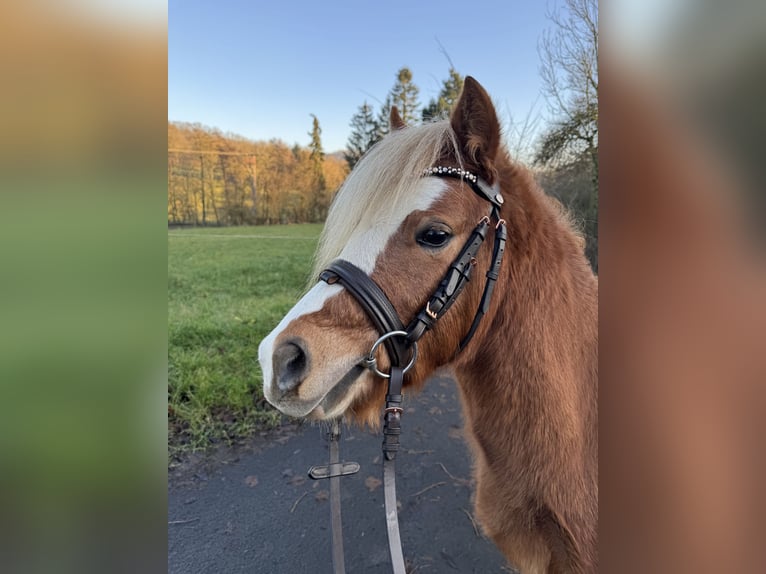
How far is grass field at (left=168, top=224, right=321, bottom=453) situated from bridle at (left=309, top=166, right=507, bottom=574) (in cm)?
93

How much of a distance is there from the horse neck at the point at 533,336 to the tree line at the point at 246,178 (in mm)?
4609

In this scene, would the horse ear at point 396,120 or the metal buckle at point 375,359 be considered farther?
the horse ear at point 396,120

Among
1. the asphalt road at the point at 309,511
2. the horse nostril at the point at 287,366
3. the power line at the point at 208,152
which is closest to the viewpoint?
the horse nostril at the point at 287,366

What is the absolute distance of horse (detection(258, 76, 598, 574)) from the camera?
1296mm

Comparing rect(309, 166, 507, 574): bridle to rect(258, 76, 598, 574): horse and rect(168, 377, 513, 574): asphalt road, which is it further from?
rect(168, 377, 513, 574): asphalt road

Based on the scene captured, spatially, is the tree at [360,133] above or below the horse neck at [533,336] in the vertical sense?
above

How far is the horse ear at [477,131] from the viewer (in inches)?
55.7

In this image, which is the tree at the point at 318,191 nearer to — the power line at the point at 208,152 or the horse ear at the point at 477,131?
the power line at the point at 208,152

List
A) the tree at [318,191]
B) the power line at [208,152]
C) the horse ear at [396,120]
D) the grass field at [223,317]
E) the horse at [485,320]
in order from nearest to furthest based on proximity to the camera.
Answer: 1. the horse at [485,320]
2. the horse ear at [396,120]
3. the grass field at [223,317]
4. the power line at [208,152]
5. the tree at [318,191]

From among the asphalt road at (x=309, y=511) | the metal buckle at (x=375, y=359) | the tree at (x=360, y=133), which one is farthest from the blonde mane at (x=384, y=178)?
the tree at (x=360, y=133)

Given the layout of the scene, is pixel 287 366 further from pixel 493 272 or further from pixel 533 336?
pixel 533 336
